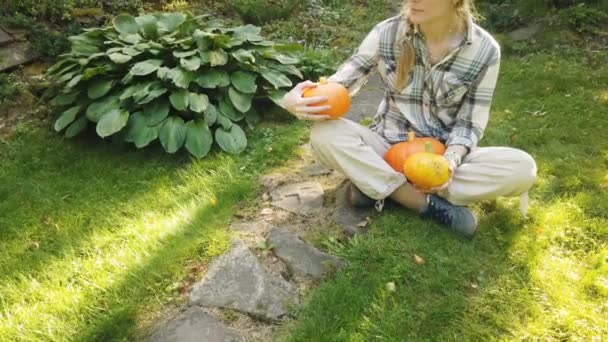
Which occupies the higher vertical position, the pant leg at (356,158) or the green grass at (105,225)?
the pant leg at (356,158)

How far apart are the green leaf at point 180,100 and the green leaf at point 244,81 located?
420 millimetres

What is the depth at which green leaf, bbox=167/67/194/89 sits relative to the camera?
3537 mm

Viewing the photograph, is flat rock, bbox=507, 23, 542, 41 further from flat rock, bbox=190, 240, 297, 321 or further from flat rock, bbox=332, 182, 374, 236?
flat rock, bbox=190, 240, 297, 321

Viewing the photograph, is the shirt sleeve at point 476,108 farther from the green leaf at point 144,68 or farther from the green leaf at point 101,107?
the green leaf at point 101,107

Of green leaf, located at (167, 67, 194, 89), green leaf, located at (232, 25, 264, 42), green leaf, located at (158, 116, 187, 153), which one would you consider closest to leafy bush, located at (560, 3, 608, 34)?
green leaf, located at (232, 25, 264, 42)

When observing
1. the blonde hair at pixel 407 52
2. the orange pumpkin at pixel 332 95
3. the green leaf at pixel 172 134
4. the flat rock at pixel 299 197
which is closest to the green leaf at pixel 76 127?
the green leaf at pixel 172 134

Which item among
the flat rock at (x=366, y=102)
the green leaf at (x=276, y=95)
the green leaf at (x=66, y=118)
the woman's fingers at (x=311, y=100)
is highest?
the woman's fingers at (x=311, y=100)

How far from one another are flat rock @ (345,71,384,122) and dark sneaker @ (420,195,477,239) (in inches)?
62.3

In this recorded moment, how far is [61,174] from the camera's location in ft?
11.4

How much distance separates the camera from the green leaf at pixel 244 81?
3793 mm

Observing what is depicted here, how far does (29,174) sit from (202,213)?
1.54 meters

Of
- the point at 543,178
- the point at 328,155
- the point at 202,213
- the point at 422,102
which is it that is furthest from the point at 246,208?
the point at 543,178

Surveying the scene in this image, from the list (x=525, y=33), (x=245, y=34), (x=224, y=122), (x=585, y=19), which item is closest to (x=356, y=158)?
(x=224, y=122)

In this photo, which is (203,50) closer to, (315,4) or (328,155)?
(328,155)
